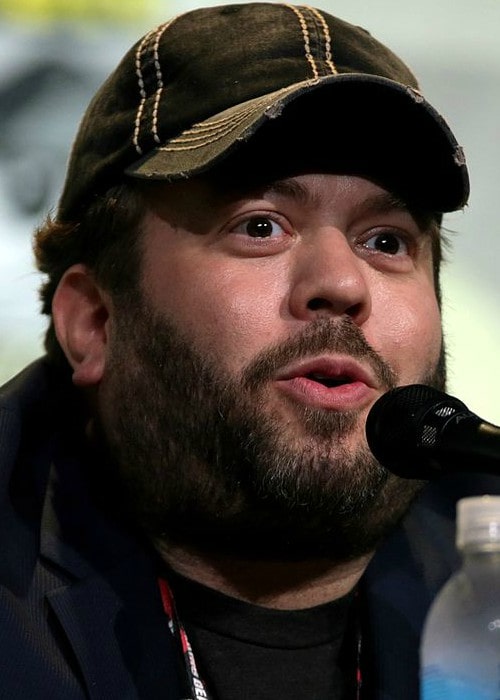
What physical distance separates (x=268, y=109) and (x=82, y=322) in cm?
43

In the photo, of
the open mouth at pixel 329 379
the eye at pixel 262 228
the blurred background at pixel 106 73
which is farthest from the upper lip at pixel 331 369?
the blurred background at pixel 106 73

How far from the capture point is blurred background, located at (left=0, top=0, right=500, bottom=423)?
6.27 feet

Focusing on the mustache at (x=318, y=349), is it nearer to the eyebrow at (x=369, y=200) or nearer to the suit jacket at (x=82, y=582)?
the eyebrow at (x=369, y=200)

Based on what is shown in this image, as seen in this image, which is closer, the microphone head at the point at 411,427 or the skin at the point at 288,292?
the microphone head at the point at 411,427

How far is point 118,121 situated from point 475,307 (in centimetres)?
75

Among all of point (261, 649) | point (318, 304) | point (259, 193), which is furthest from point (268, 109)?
point (261, 649)

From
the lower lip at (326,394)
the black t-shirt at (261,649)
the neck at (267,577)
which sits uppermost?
the lower lip at (326,394)

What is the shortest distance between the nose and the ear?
1.03ft

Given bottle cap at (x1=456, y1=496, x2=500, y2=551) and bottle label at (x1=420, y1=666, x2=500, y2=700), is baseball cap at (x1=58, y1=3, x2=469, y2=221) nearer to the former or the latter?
bottle cap at (x1=456, y1=496, x2=500, y2=551)

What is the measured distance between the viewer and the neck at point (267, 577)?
5.05ft

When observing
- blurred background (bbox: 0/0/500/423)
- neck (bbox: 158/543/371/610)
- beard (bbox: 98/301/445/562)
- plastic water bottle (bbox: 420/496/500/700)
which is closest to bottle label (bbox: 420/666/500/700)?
plastic water bottle (bbox: 420/496/500/700)

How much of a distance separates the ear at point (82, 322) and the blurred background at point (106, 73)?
Result: 18 cm

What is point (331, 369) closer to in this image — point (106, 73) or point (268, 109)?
point (268, 109)

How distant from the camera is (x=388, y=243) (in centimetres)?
154
